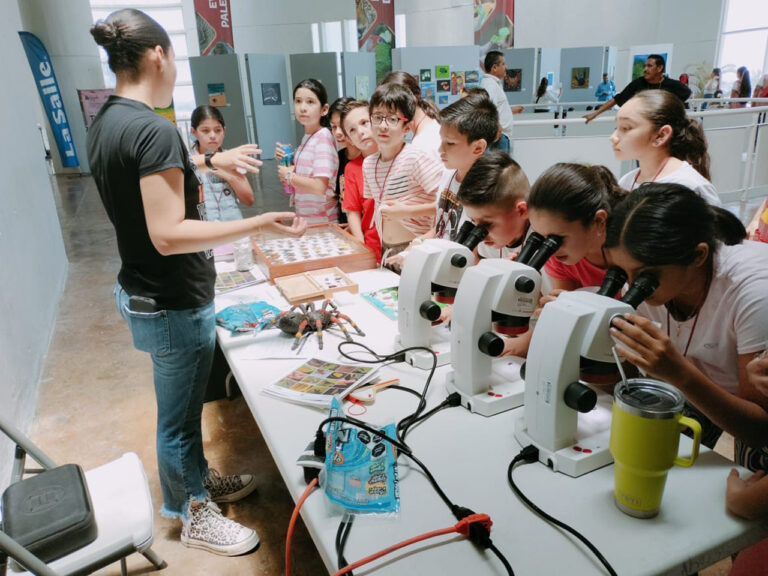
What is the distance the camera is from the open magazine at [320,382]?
128 centimetres

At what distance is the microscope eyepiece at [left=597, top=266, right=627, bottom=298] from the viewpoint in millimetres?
1045

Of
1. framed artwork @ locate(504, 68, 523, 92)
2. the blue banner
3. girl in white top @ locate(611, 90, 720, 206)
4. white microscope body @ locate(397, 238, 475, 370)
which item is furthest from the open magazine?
the blue banner

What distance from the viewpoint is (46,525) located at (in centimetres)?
117

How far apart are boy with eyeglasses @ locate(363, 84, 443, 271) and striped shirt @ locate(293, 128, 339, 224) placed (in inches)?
18.8

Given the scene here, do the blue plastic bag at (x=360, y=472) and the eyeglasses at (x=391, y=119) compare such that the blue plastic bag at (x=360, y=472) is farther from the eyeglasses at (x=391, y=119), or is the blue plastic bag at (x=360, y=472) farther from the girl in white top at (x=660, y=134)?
the girl in white top at (x=660, y=134)

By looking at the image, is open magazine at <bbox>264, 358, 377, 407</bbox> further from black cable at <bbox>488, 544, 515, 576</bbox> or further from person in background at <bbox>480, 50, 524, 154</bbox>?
person in background at <bbox>480, 50, 524, 154</bbox>

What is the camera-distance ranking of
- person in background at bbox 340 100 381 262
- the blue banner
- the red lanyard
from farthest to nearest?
1. the blue banner
2. person in background at bbox 340 100 381 262
3. the red lanyard

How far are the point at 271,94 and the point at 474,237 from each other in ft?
25.9

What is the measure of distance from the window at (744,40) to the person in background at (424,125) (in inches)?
386

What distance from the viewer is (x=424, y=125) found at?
8.02 feet

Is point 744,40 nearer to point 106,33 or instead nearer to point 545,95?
point 545,95

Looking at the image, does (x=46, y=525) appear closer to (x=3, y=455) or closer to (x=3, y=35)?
(x=3, y=455)

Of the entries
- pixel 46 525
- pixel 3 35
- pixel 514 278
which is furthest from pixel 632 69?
pixel 46 525

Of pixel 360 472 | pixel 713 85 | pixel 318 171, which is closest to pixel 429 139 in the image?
pixel 318 171
